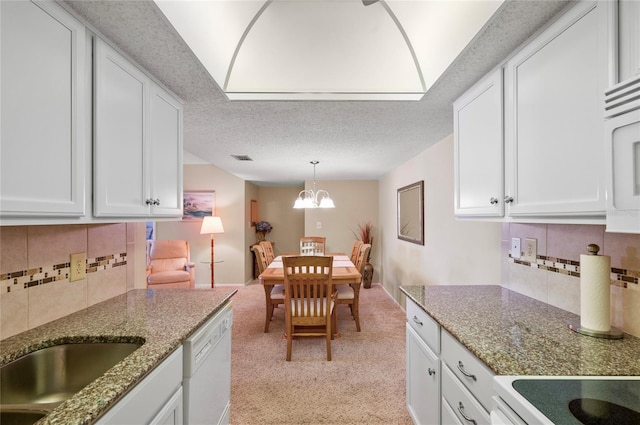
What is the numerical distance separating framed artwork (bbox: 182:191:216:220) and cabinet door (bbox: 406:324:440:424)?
4.91m

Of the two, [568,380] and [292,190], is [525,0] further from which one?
[292,190]

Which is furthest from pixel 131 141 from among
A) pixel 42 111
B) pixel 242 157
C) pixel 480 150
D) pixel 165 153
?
pixel 242 157

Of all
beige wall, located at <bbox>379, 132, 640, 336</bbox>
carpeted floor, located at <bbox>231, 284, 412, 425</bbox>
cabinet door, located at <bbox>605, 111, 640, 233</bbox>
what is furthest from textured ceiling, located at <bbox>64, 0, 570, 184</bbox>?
carpeted floor, located at <bbox>231, 284, 412, 425</bbox>

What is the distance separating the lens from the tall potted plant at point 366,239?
5563 mm

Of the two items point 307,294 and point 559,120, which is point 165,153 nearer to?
point 307,294

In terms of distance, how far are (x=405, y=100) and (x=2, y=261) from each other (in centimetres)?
220

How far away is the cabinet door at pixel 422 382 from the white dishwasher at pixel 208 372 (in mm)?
1173

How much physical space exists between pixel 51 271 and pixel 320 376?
2.06 m

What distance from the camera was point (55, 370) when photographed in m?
1.16

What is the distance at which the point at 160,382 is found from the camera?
3.52 feet

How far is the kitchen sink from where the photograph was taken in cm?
107

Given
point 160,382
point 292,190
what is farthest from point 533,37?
point 292,190

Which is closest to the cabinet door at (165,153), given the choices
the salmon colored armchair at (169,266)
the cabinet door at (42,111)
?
the cabinet door at (42,111)

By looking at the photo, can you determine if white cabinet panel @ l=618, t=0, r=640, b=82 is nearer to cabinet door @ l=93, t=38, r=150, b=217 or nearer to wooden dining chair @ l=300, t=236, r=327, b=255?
cabinet door @ l=93, t=38, r=150, b=217
